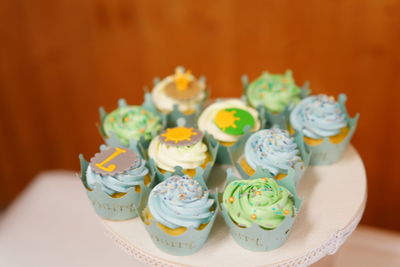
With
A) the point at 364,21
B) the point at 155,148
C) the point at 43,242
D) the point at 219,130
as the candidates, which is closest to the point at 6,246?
the point at 43,242

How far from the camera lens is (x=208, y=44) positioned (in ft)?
9.93

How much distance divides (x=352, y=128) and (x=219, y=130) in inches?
19.5

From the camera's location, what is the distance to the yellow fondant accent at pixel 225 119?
1.95 m

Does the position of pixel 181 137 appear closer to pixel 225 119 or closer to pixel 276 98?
pixel 225 119

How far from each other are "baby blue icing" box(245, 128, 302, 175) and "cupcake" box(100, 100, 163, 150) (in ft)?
1.29

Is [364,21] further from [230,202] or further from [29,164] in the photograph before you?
[29,164]

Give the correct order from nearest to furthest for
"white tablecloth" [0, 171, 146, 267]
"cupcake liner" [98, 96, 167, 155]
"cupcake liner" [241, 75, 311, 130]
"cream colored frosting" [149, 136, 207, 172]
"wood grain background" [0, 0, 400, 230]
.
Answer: "cream colored frosting" [149, 136, 207, 172] → "cupcake liner" [98, 96, 167, 155] → "cupcake liner" [241, 75, 311, 130] → "white tablecloth" [0, 171, 146, 267] → "wood grain background" [0, 0, 400, 230]

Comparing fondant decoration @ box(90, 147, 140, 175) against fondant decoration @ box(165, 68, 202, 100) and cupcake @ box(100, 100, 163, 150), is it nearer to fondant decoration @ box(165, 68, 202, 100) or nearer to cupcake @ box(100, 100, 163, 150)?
cupcake @ box(100, 100, 163, 150)

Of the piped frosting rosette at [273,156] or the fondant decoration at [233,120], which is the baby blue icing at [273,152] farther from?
the fondant decoration at [233,120]

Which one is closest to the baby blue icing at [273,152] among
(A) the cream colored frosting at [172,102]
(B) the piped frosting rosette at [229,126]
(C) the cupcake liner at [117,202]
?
(B) the piped frosting rosette at [229,126]

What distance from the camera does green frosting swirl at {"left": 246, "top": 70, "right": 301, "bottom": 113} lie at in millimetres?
2094

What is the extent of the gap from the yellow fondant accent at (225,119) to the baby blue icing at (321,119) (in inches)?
8.9

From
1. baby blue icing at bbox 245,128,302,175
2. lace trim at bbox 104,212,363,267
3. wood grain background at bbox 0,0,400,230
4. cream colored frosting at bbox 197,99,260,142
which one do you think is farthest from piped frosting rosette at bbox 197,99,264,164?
wood grain background at bbox 0,0,400,230

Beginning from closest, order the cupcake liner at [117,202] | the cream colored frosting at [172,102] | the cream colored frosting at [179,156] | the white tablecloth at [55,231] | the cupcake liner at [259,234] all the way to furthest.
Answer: the cupcake liner at [259,234] → the cupcake liner at [117,202] → the cream colored frosting at [179,156] → the cream colored frosting at [172,102] → the white tablecloth at [55,231]
